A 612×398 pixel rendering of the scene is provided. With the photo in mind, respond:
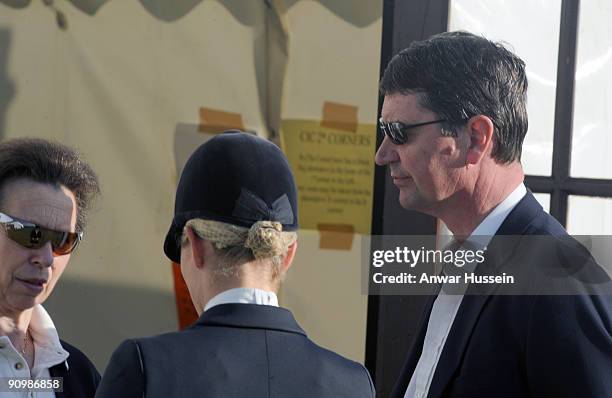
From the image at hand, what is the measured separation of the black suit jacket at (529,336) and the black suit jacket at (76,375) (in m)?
0.85

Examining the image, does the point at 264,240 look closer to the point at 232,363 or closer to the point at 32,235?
the point at 232,363

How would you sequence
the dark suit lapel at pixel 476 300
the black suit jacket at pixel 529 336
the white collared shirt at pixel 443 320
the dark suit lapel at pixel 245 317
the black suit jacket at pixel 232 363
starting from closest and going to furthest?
1. the black suit jacket at pixel 232 363
2. the dark suit lapel at pixel 245 317
3. the black suit jacket at pixel 529 336
4. the dark suit lapel at pixel 476 300
5. the white collared shirt at pixel 443 320

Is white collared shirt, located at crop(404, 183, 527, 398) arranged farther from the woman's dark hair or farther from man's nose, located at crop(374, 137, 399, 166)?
the woman's dark hair

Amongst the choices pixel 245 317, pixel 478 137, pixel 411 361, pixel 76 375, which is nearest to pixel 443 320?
pixel 411 361

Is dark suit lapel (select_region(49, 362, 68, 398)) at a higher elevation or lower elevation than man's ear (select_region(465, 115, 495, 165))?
lower

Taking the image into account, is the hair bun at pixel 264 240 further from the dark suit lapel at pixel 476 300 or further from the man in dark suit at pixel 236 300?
the dark suit lapel at pixel 476 300

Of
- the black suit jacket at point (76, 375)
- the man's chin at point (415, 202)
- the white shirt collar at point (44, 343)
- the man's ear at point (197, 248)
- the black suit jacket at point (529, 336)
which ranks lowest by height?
the black suit jacket at point (76, 375)

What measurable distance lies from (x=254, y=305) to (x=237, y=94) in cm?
168

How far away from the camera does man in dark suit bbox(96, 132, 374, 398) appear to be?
5.36ft

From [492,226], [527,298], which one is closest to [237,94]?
[492,226]

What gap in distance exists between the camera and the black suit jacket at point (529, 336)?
1986mm

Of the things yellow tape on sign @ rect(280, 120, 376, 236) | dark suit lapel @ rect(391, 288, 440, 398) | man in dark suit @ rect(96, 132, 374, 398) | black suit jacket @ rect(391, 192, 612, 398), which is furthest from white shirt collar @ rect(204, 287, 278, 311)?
yellow tape on sign @ rect(280, 120, 376, 236)

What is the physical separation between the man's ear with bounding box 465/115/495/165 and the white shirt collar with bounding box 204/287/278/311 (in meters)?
0.83

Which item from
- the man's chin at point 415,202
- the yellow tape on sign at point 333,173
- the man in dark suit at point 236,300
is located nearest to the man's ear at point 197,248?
the man in dark suit at point 236,300
